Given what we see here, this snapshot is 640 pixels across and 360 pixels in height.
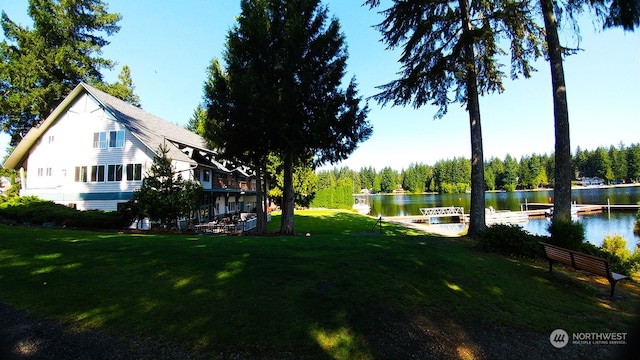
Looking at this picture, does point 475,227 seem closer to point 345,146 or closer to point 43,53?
point 345,146

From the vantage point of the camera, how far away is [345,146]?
18453 mm

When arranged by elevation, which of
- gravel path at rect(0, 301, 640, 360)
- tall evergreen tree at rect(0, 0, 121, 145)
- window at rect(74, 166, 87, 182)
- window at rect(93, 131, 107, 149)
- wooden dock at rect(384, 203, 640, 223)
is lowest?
wooden dock at rect(384, 203, 640, 223)

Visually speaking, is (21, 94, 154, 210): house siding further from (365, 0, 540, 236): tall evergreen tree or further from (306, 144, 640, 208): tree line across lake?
(306, 144, 640, 208): tree line across lake

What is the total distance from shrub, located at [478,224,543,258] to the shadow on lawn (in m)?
1.45

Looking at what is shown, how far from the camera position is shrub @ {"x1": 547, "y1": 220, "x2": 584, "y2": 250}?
33.7ft

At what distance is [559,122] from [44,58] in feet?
154

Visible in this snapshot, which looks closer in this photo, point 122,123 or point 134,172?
point 122,123

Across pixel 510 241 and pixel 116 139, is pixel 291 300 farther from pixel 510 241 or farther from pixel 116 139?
pixel 116 139

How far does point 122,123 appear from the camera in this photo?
24547 mm

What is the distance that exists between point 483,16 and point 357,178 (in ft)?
570

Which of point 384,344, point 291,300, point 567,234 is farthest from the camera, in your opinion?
point 567,234

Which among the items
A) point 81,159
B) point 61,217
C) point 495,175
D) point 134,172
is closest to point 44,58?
point 81,159

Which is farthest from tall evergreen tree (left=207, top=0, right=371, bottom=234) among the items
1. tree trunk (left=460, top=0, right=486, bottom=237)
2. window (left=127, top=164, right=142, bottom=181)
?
window (left=127, top=164, right=142, bottom=181)

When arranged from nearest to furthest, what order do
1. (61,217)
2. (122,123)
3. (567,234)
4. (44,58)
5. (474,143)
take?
(567,234), (474,143), (61,217), (122,123), (44,58)
